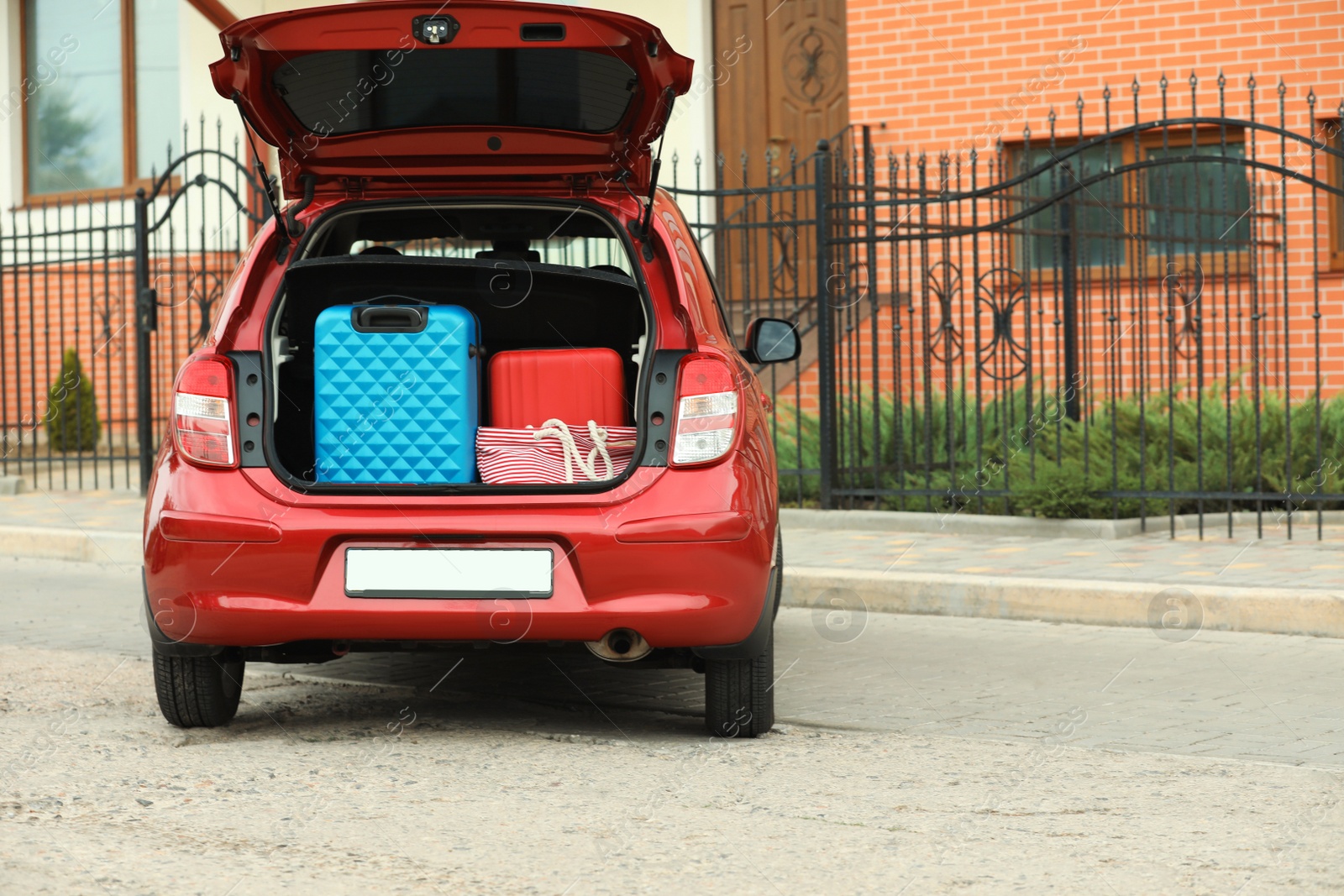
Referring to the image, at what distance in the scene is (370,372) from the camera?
4.68m

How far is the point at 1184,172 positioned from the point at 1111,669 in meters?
7.18

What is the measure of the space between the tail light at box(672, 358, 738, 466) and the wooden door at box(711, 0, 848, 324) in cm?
948

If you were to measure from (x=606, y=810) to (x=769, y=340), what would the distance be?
2.19 meters

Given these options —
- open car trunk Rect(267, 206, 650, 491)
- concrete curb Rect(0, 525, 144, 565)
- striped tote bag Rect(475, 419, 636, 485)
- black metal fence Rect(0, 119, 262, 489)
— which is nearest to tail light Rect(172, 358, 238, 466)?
open car trunk Rect(267, 206, 650, 491)

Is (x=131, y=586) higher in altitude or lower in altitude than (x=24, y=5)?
lower

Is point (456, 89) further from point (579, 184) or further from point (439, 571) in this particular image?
point (439, 571)

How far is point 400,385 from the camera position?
4.68 meters

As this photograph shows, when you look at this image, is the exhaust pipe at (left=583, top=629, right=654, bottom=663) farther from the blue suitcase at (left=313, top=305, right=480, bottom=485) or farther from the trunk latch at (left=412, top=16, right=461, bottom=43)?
the trunk latch at (left=412, top=16, right=461, bottom=43)

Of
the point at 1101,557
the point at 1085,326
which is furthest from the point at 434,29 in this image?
the point at 1085,326

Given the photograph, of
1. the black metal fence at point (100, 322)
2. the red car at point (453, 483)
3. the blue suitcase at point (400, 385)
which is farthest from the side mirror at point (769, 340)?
the black metal fence at point (100, 322)

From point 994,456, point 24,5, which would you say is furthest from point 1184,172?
point 24,5

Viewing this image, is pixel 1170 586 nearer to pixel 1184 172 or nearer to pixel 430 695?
pixel 430 695

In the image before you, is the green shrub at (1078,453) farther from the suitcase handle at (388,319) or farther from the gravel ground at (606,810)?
the suitcase handle at (388,319)

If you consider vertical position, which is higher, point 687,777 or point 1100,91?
point 1100,91
